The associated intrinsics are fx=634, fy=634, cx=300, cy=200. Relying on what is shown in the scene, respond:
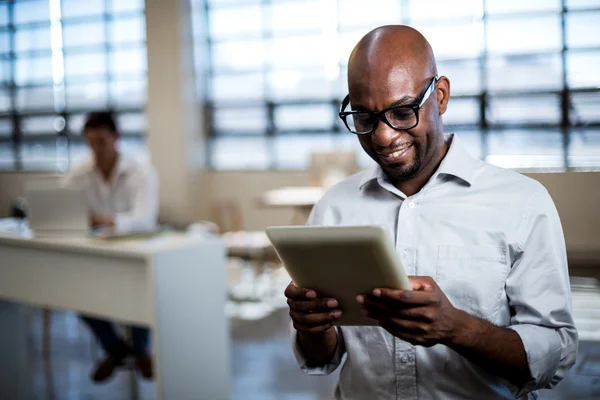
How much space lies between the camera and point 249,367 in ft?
12.5

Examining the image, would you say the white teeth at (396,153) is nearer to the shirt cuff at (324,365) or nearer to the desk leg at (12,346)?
the shirt cuff at (324,365)

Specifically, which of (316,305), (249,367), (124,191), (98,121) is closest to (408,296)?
(316,305)

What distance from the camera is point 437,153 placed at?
4.81ft

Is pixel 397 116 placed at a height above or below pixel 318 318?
above

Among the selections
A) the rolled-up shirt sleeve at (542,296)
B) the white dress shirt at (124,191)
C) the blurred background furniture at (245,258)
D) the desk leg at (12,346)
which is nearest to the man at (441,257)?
the rolled-up shirt sleeve at (542,296)

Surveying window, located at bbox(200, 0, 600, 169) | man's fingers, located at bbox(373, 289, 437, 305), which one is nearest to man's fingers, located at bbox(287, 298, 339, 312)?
man's fingers, located at bbox(373, 289, 437, 305)

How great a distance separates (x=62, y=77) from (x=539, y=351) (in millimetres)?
9009

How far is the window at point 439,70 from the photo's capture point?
6625 mm

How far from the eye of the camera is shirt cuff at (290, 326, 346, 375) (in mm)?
1482

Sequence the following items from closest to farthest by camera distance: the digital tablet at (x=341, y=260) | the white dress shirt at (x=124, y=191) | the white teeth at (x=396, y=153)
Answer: the digital tablet at (x=341, y=260), the white teeth at (x=396, y=153), the white dress shirt at (x=124, y=191)

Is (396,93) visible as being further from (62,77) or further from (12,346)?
(62,77)

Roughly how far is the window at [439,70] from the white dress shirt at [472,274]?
4402mm

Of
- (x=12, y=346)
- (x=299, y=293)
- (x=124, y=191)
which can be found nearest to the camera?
(x=299, y=293)

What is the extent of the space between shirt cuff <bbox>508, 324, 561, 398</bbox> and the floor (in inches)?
56.2
